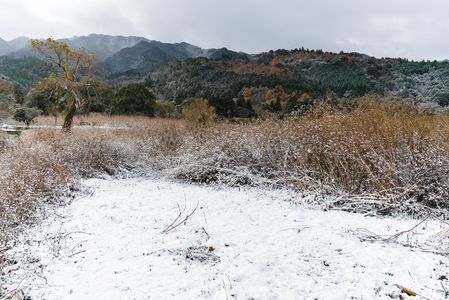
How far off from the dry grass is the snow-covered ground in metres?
0.68

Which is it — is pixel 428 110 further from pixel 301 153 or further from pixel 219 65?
pixel 219 65

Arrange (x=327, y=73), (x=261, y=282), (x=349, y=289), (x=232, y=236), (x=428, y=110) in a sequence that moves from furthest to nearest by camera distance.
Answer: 1. (x=327, y=73)
2. (x=428, y=110)
3. (x=232, y=236)
4. (x=261, y=282)
5. (x=349, y=289)

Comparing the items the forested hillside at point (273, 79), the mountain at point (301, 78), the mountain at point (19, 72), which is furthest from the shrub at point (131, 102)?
the mountain at point (19, 72)

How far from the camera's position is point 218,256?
11.7ft

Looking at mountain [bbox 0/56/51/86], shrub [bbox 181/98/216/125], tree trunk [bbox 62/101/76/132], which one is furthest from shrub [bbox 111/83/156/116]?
mountain [bbox 0/56/51/86]

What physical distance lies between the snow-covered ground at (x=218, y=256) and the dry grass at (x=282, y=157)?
680mm

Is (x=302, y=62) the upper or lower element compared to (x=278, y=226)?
upper

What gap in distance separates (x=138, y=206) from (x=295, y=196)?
2.78 meters

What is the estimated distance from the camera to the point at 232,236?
4133 millimetres

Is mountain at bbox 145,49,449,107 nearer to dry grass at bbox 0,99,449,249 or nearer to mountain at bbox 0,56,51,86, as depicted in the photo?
mountain at bbox 0,56,51,86

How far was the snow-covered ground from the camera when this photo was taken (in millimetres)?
2875

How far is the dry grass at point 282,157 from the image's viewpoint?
5.00m

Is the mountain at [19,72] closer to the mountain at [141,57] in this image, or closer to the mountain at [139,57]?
the mountain at [141,57]

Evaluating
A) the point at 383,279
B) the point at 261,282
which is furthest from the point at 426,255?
the point at 261,282
